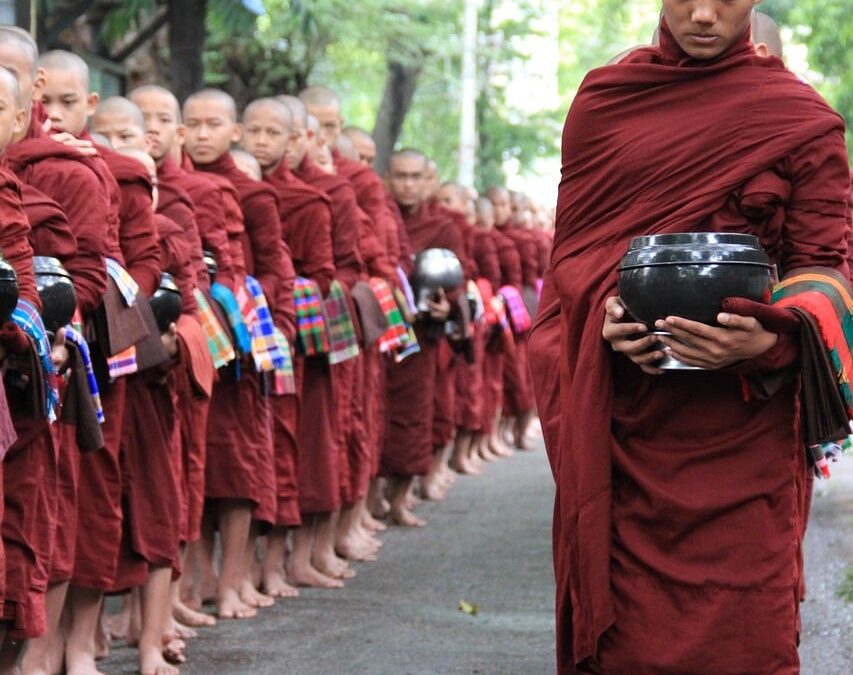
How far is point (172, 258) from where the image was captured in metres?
7.08

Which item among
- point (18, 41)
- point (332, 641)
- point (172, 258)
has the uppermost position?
point (18, 41)

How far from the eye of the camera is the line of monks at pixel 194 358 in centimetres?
573

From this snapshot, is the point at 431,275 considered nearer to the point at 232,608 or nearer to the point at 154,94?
the point at 154,94

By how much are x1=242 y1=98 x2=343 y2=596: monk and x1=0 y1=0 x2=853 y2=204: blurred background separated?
1.33 meters

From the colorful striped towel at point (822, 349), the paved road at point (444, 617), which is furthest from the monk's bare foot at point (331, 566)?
the colorful striped towel at point (822, 349)

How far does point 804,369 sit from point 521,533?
681 centimetres

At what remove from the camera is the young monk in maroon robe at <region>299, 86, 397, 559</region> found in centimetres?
985

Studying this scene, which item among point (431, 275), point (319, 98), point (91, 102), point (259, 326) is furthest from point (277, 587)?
point (431, 275)

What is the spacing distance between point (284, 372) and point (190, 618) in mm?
1232

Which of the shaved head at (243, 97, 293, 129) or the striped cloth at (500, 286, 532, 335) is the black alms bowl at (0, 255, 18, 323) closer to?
the shaved head at (243, 97, 293, 129)

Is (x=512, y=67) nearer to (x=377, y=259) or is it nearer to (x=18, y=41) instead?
(x=377, y=259)

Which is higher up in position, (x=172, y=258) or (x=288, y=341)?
(x=172, y=258)

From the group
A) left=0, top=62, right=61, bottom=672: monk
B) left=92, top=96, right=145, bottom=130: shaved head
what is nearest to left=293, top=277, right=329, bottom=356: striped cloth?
left=92, top=96, right=145, bottom=130: shaved head

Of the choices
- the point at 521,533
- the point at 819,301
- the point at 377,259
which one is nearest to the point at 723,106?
the point at 819,301
